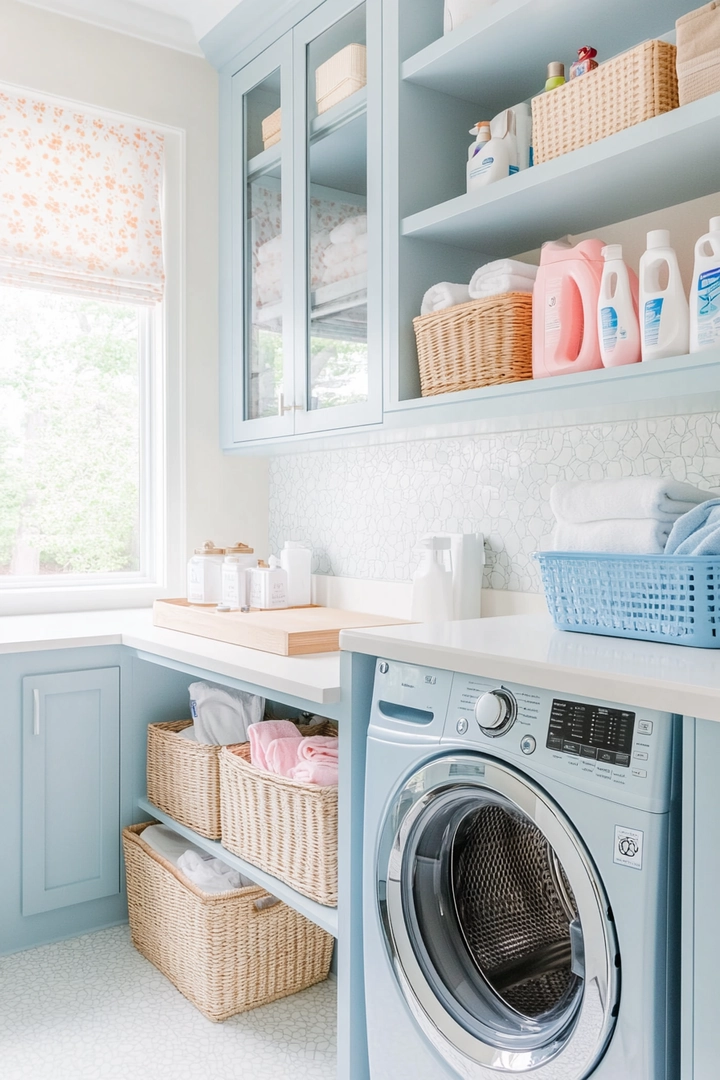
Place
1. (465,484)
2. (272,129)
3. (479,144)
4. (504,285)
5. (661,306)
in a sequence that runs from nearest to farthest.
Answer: (661,306) < (504,285) < (479,144) < (465,484) < (272,129)

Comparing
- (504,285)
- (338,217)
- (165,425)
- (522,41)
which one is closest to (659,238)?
(504,285)

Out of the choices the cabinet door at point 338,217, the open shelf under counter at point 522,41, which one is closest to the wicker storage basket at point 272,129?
the cabinet door at point 338,217

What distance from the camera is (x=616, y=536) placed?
151cm

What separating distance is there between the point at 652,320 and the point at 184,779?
1.62 m

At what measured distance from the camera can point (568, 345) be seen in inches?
65.2

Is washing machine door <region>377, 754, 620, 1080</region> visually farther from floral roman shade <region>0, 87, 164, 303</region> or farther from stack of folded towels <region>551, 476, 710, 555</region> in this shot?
floral roman shade <region>0, 87, 164, 303</region>

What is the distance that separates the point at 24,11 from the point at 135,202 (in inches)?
24.1

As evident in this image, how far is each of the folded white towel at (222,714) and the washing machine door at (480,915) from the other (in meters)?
0.94

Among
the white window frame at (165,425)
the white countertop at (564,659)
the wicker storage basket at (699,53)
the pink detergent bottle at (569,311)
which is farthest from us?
the white window frame at (165,425)

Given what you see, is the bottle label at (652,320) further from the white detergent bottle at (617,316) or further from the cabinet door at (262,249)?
the cabinet door at (262,249)

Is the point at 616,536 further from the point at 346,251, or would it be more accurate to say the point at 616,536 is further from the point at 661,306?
the point at 346,251

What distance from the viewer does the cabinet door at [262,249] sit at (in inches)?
96.7

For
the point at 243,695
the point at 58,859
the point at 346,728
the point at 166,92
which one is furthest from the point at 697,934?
the point at 166,92

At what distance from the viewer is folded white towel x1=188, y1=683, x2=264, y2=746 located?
2.34 metres
